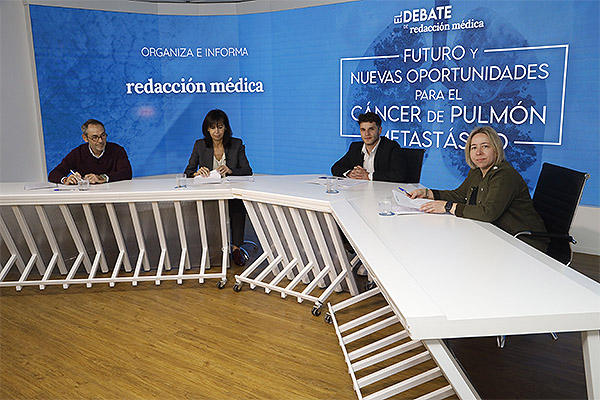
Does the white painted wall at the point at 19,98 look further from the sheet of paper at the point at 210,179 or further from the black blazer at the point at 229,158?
the sheet of paper at the point at 210,179

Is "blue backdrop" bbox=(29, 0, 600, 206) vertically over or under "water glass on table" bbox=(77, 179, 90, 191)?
over

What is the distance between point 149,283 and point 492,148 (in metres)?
2.66

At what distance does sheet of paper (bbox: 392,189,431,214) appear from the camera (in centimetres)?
284

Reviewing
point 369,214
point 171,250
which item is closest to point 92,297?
point 171,250

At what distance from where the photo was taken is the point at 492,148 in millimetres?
2939

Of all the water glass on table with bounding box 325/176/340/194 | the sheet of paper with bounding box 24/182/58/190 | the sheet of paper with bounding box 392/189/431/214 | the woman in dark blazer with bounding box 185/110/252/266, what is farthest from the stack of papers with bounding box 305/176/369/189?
the sheet of paper with bounding box 24/182/58/190

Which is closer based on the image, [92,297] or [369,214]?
[369,214]

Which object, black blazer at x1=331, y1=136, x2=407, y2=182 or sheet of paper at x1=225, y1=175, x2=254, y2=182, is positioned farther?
sheet of paper at x1=225, y1=175, x2=254, y2=182

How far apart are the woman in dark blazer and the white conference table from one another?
1.58 metres

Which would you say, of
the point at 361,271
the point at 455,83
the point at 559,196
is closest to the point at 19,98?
the point at 361,271

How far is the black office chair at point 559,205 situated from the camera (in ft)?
9.16

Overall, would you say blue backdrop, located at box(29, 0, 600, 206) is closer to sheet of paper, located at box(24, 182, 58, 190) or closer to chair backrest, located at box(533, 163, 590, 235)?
chair backrest, located at box(533, 163, 590, 235)

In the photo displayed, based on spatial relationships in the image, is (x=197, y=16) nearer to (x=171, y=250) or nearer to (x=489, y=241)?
(x=171, y=250)

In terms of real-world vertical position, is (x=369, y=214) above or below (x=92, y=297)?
above
